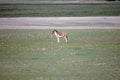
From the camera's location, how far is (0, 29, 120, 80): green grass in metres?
12.5

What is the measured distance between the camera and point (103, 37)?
2217cm

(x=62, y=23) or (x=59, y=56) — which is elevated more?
(x=59, y=56)

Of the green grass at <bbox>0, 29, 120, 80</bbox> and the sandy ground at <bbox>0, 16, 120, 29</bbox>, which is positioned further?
the sandy ground at <bbox>0, 16, 120, 29</bbox>

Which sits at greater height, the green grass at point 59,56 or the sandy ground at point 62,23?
the green grass at point 59,56

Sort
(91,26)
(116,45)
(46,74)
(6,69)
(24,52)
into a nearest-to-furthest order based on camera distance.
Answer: (46,74) → (6,69) → (24,52) → (116,45) → (91,26)

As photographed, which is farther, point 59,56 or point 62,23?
point 62,23

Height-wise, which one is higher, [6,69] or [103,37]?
[6,69]

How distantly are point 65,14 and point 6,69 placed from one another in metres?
25.3

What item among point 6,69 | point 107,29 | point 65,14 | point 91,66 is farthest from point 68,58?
point 65,14

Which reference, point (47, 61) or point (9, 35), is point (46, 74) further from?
point (9, 35)

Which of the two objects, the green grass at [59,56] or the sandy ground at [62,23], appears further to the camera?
the sandy ground at [62,23]

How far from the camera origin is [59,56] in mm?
15938

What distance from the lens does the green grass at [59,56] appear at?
1255 centimetres

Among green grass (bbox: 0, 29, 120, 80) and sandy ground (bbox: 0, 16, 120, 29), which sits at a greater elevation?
green grass (bbox: 0, 29, 120, 80)
